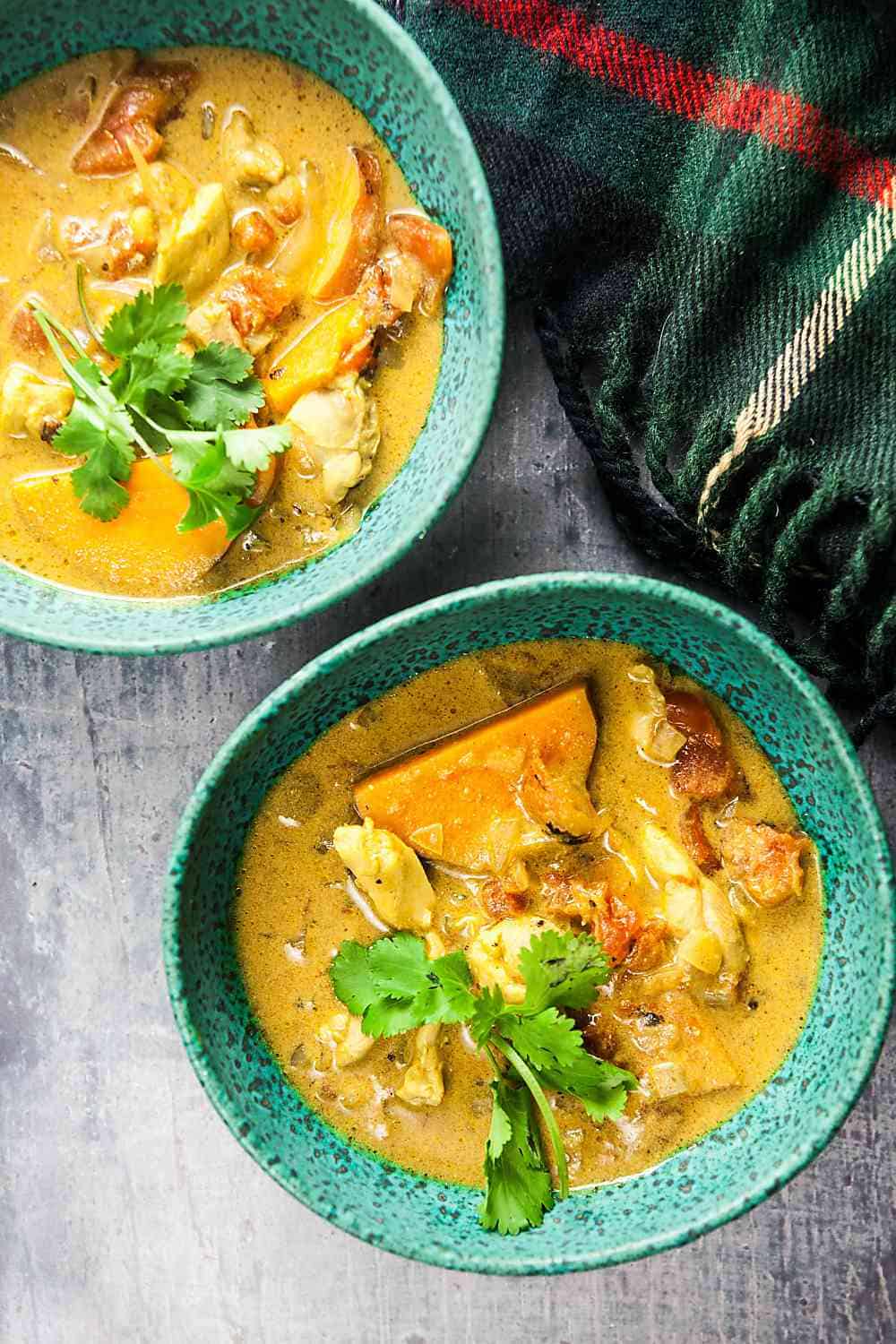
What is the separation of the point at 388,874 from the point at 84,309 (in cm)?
107

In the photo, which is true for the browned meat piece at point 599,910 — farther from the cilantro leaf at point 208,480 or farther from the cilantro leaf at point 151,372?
the cilantro leaf at point 151,372

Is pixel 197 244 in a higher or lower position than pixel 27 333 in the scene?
higher

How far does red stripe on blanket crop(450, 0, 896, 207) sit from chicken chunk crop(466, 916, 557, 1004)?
1.36 m

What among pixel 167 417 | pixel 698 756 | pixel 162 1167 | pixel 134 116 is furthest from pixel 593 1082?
pixel 134 116

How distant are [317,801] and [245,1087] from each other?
0.51m

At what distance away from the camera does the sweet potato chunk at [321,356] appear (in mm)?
2086

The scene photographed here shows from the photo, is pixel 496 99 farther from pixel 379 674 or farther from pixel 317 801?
pixel 317 801

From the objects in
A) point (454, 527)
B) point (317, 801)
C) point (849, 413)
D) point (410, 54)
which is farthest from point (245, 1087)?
point (410, 54)

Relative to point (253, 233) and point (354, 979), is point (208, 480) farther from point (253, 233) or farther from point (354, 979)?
point (354, 979)

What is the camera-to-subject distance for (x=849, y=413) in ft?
6.75

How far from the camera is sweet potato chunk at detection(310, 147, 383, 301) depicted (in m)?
2.10

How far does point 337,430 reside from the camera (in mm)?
2076

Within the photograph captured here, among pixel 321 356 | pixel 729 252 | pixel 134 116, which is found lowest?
pixel 321 356

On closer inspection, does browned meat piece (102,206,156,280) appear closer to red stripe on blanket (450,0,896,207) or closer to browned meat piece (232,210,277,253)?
browned meat piece (232,210,277,253)
